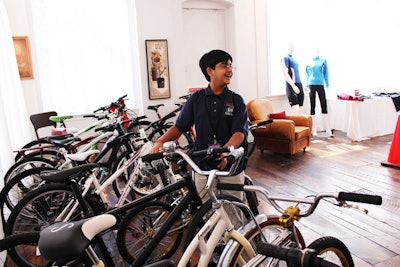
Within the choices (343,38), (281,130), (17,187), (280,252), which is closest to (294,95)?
(281,130)

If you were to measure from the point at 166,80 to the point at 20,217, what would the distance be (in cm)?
340

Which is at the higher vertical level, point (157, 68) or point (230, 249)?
point (157, 68)

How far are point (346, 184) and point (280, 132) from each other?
1.33 meters

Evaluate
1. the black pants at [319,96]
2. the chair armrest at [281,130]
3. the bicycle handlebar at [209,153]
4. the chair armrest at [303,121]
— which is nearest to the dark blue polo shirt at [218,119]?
the bicycle handlebar at [209,153]

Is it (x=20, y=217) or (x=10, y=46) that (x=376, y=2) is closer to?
(x=10, y=46)

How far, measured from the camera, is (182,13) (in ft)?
18.1

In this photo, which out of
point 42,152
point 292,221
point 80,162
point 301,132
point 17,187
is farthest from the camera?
point 301,132

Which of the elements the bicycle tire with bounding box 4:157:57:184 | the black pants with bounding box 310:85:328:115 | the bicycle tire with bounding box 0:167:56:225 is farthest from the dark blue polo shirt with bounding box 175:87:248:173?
the black pants with bounding box 310:85:328:115

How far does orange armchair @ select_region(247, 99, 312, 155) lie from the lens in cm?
485

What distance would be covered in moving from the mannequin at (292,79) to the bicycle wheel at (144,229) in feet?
14.3

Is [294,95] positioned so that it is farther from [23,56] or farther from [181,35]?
[23,56]

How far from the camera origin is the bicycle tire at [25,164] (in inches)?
122

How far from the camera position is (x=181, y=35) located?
540 cm

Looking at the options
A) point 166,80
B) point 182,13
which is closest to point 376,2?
point 182,13
